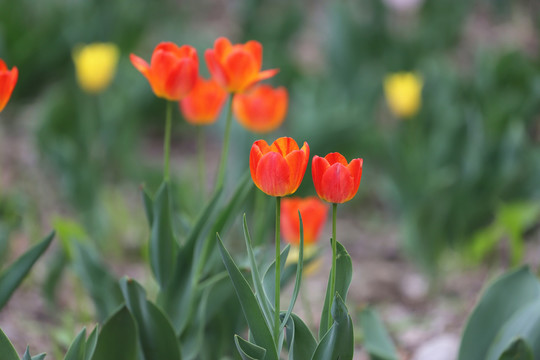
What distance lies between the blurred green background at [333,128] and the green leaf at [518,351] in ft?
3.10

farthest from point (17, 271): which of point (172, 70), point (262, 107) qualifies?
point (262, 107)

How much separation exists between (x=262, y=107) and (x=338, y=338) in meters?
0.70

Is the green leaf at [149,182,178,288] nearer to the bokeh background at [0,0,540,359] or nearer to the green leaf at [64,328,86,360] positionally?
the green leaf at [64,328,86,360]

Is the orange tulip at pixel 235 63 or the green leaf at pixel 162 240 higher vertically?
the orange tulip at pixel 235 63

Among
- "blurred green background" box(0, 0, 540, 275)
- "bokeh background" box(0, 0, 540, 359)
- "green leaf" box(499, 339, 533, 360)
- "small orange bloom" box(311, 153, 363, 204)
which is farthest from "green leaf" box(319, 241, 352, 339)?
"blurred green background" box(0, 0, 540, 275)

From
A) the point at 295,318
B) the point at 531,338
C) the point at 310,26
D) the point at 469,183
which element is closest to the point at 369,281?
the point at 469,183

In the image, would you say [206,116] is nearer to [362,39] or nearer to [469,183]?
[469,183]

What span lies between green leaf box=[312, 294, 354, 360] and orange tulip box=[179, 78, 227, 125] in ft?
1.93

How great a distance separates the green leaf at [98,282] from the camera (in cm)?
138

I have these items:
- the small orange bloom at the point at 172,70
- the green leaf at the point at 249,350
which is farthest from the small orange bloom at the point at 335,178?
the small orange bloom at the point at 172,70

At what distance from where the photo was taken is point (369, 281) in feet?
7.42

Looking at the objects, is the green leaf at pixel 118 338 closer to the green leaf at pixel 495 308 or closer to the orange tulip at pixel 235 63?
the orange tulip at pixel 235 63

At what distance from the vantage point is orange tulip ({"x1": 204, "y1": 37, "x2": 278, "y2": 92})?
1128 millimetres

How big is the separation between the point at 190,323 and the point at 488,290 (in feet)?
1.85
